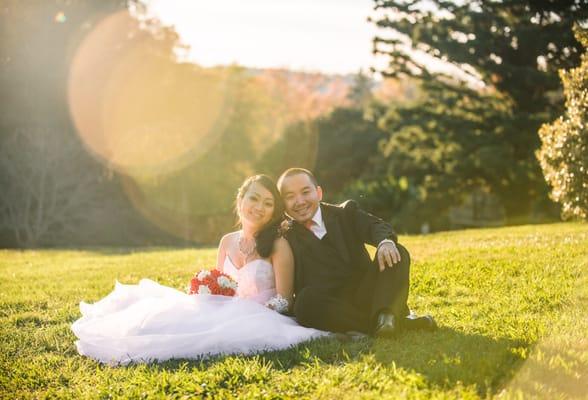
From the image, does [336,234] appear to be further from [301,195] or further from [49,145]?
[49,145]

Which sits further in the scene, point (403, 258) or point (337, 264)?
point (337, 264)

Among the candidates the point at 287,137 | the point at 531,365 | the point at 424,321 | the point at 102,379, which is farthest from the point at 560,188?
the point at 287,137

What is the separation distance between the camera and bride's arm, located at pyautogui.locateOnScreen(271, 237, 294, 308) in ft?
17.9

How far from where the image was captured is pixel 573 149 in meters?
11.8

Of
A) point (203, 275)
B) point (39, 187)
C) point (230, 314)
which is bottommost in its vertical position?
point (230, 314)

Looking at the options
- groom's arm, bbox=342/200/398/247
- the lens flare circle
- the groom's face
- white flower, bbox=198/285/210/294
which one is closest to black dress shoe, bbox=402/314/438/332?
groom's arm, bbox=342/200/398/247

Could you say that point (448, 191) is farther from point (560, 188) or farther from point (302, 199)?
point (302, 199)

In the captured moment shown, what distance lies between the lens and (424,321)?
513 centimetres

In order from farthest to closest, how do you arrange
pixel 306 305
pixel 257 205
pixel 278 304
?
1. pixel 257 205
2. pixel 278 304
3. pixel 306 305

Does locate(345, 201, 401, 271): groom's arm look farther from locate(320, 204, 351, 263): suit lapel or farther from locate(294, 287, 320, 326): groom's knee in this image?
locate(294, 287, 320, 326): groom's knee

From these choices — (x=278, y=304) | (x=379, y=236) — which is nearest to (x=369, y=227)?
(x=379, y=236)

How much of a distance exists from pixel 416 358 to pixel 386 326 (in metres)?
0.63

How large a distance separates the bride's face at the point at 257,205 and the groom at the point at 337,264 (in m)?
0.15

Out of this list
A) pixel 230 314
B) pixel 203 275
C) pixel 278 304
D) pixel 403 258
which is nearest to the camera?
pixel 403 258
